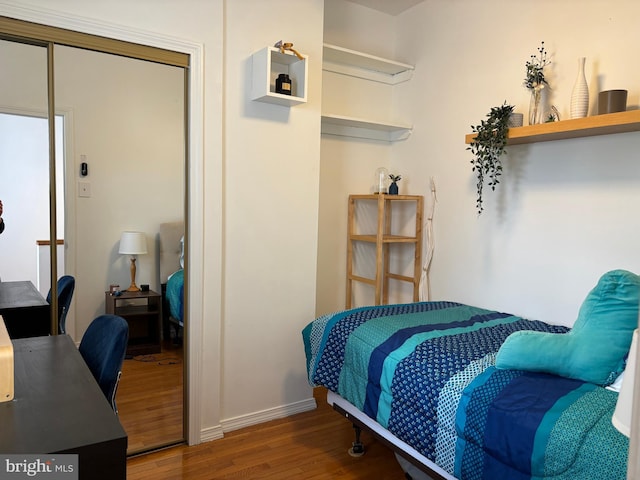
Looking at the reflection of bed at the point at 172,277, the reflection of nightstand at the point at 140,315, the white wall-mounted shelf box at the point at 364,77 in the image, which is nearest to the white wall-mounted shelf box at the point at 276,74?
the white wall-mounted shelf box at the point at 364,77

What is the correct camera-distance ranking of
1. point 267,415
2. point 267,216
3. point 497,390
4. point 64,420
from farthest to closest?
point 267,415
point 267,216
point 497,390
point 64,420

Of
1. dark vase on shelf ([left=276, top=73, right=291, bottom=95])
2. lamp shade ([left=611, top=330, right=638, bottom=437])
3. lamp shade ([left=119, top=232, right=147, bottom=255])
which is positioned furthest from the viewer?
dark vase on shelf ([left=276, top=73, right=291, bottom=95])

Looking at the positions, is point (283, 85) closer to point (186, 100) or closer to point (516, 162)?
point (186, 100)

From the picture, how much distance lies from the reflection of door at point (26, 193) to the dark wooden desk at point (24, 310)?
4cm

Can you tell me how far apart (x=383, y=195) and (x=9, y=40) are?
219 centimetres

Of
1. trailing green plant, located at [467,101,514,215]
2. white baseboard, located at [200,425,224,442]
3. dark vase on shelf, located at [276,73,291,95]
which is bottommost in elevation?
white baseboard, located at [200,425,224,442]

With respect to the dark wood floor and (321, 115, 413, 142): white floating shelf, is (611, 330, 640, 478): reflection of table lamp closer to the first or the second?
the dark wood floor

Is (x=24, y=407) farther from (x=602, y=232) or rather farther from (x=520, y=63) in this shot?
(x=520, y=63)

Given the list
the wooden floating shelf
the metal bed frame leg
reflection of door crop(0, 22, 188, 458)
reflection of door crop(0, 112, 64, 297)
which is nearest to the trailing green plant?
the wooden floating shelf

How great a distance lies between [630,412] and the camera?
755 millimetres

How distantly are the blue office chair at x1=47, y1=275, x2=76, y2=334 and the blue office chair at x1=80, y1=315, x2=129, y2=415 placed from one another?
1.47ft

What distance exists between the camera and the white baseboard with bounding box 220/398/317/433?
9.05 ft

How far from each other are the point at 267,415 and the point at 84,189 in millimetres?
1656

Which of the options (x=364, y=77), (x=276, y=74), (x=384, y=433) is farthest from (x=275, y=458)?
(x=364, y=77)
